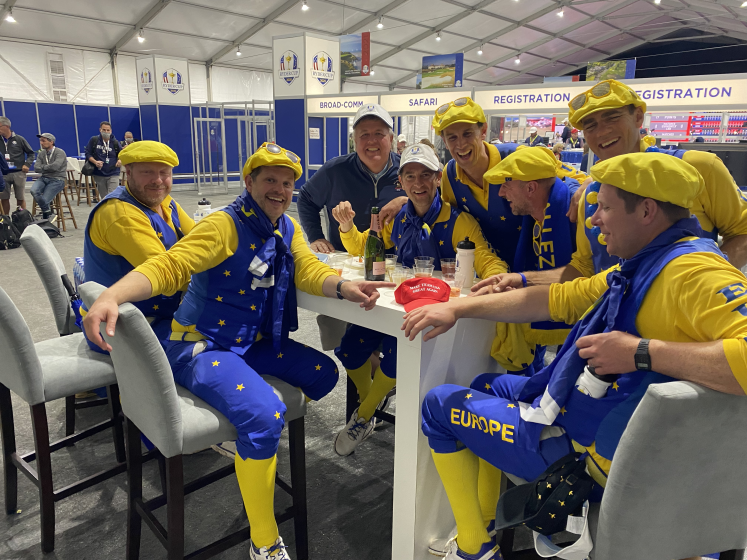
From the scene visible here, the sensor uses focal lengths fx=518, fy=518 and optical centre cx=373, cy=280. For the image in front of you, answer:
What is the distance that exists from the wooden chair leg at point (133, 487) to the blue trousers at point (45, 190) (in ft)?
24.3

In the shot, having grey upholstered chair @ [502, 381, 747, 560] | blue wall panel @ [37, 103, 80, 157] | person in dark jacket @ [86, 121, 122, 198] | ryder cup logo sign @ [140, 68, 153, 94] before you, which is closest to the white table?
grey upholstered chair @ [502, 381, 747, 560]

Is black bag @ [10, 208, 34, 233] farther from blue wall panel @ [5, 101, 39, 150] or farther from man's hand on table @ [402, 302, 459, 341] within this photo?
blue wall panel @ [5, 101, 39, 150]

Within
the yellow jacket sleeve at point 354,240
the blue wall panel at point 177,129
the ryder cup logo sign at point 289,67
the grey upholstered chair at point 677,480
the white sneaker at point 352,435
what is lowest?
the white sneaker at point 352,435

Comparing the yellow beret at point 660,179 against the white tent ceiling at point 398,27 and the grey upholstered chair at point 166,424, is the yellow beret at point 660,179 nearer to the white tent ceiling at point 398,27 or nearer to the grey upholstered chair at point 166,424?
the grey upholstered chair at point 166,424

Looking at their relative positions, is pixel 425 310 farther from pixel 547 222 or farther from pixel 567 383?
pixel 547 222

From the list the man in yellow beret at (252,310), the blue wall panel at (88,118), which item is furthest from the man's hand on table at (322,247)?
the blue wall panel at (88,118)

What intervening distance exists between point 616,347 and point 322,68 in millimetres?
9121

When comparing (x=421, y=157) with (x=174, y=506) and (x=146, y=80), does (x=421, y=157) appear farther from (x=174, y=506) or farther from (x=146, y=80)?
(x=146, y=80)

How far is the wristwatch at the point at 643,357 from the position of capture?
110 cm

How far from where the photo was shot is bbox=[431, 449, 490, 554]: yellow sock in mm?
1541

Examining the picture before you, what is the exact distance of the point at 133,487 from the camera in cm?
174

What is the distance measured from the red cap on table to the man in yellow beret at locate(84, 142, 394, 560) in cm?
9

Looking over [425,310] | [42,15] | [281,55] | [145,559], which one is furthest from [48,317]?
[42,15]

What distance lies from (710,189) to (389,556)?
5.63ft
